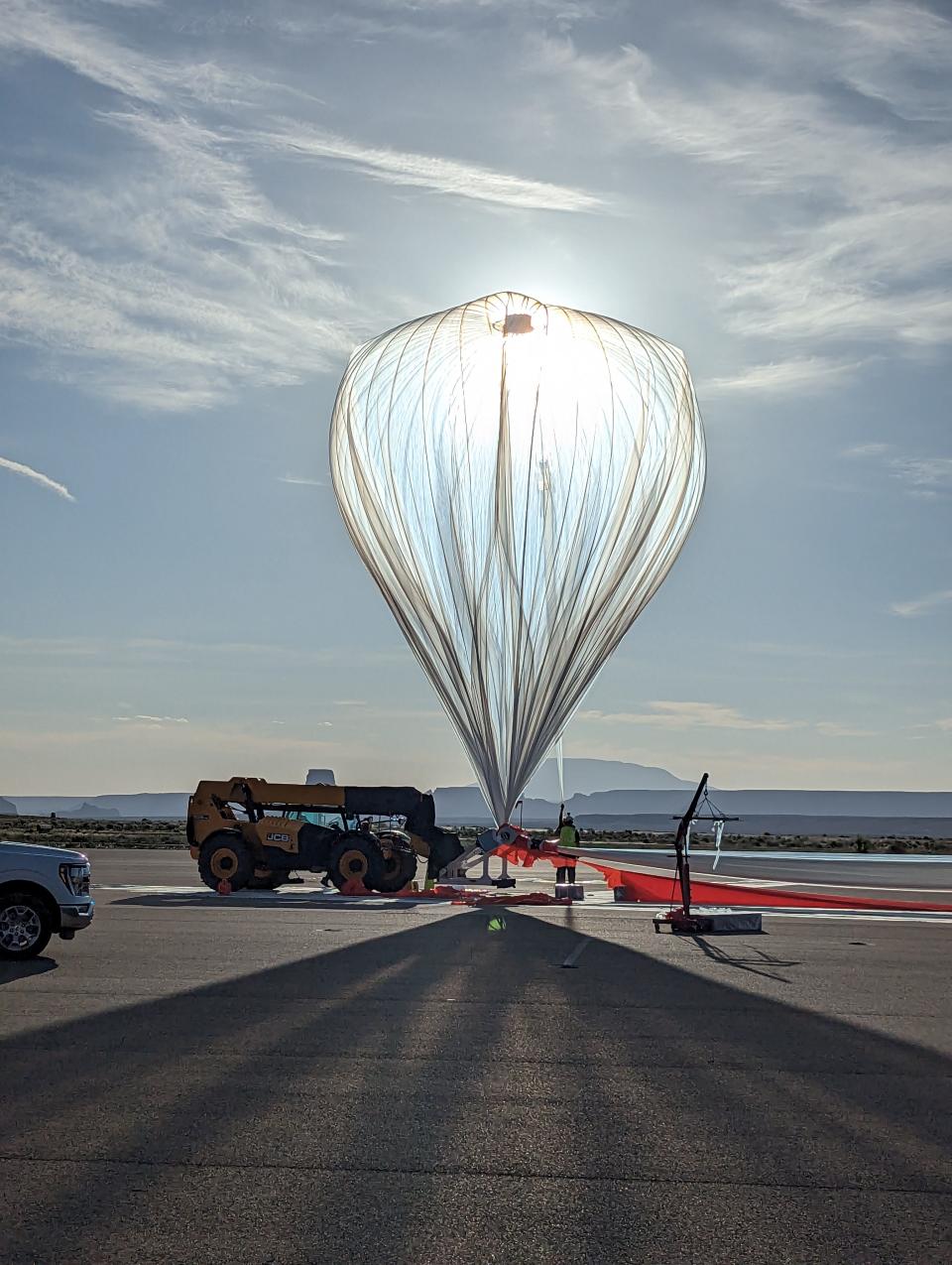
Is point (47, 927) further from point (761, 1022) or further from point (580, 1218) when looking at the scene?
point (580, 1218)

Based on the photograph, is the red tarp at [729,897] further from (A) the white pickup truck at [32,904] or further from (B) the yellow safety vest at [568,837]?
(A) the white pickup truck at [32,904]

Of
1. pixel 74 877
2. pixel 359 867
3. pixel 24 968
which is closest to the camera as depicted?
pixel 24 968

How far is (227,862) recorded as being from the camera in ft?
96.4

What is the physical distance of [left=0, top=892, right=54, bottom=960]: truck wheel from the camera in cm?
1636

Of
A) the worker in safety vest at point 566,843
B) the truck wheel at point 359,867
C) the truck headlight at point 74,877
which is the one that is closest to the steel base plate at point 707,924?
the worker in safety vest at point 566,843

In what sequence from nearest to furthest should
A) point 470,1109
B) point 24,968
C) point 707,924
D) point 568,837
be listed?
1. point 470,1109
2. point 24,968
3. point 707,924
4. point 568,837

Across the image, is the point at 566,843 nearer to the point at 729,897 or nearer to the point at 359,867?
the point at 729,897

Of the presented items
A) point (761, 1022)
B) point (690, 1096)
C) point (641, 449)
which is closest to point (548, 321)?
point (641, 449)

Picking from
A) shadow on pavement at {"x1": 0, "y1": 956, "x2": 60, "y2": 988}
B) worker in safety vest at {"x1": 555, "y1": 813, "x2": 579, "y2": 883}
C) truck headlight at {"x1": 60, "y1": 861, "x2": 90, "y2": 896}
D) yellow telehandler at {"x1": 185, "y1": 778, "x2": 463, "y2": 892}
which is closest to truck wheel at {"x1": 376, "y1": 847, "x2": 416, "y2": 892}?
yellow telehandler at {"x1": 185, "y1": 778, "x2": 463, "y2": 892}

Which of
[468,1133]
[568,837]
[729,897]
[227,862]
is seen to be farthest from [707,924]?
[468,1133]

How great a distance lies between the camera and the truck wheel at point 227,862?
96.1 feet

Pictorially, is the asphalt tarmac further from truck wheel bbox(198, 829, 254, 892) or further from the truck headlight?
truck wheel bbox(198, 829, 254, 892)

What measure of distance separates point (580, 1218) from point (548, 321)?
23.3m

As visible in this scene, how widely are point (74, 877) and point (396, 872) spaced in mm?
13137
